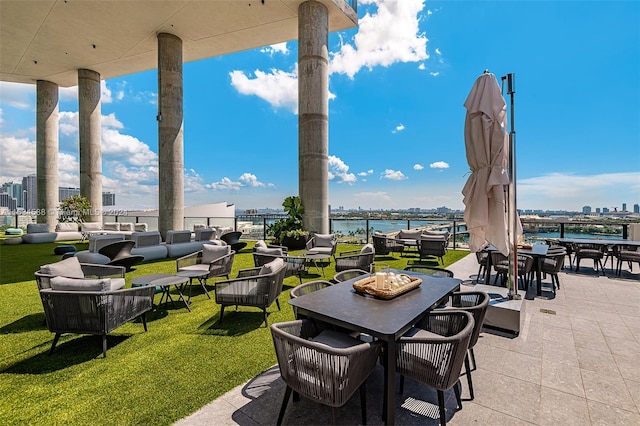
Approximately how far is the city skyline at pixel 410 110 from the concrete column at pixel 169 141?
817 millimetres

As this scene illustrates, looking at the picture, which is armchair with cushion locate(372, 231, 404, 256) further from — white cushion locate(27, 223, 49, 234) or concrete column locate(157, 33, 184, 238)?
white cushion locate(27, 223, 49, 234)

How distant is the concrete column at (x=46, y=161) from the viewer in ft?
53.6

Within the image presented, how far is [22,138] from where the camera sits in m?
18.0

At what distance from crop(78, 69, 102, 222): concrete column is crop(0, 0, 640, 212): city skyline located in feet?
2.24

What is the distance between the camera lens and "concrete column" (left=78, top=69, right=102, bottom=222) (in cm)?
1553

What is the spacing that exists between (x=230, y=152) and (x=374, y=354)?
23.8 meters

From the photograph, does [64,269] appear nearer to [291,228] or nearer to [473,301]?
[473,301]

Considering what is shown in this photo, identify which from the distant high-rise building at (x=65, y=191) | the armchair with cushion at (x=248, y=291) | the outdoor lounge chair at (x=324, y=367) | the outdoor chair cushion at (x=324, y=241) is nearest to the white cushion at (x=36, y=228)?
the distant high-rise building at (x=65, y=191)

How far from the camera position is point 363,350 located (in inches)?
62.0

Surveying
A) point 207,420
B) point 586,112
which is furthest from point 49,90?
point 586,112

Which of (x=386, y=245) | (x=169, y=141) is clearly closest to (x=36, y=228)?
(x=169, y=141)

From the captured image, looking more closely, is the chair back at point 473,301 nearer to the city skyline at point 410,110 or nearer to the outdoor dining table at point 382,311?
the outdoor dining table at point 382,311

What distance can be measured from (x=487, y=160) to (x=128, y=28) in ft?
51.4

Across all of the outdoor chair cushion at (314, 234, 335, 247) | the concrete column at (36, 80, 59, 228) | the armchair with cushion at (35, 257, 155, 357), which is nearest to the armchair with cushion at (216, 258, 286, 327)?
the armchair with cushion at (35, 257, 155, 357)
